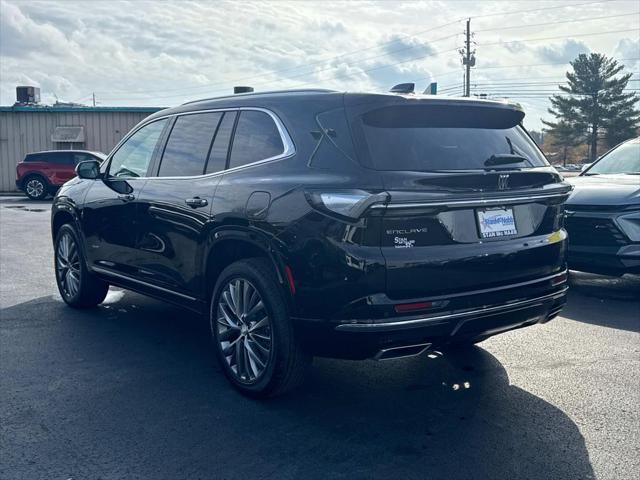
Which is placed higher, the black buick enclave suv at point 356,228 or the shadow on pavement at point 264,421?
the black buick enclave suv at point 356,228

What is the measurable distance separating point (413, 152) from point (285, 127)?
0.81m

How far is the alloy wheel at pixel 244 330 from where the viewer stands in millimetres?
4199

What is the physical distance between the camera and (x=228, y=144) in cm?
470

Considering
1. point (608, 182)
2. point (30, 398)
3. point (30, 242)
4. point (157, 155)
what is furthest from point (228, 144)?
point (30, 242)

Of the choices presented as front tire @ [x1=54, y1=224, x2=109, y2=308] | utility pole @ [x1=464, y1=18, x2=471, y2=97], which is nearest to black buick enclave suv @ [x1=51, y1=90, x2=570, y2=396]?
front tire @ [x1=54, y1=224, x2=109, y2=308]

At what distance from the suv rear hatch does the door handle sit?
1.24m

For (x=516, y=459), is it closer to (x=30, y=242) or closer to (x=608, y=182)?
(x=608, y=182)

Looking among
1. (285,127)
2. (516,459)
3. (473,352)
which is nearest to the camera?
(516,459)

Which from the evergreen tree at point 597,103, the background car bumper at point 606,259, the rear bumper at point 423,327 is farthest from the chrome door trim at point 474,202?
the evergreen tree at point 597,103

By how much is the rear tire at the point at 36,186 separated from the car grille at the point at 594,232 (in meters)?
21.0

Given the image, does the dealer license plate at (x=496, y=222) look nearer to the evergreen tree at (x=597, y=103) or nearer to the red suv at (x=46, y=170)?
the red suv at (x=46, y=170)

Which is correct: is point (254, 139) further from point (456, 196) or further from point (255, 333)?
point (456, 196)

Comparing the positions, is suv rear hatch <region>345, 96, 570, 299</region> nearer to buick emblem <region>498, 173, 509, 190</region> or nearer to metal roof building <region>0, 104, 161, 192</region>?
buick emblem <region>498, 173, 509, 190</region>

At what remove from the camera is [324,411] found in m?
4.15
